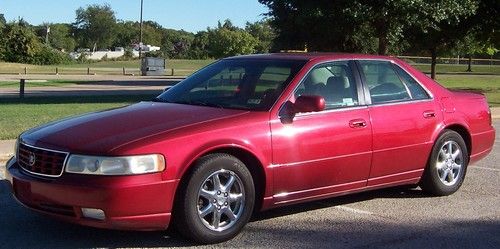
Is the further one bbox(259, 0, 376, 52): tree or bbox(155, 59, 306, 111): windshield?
bbox(259, 0, 376, 52): tree

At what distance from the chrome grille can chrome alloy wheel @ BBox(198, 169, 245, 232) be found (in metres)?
1.04

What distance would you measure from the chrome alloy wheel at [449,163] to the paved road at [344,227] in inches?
8.3

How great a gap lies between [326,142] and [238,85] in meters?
0.94

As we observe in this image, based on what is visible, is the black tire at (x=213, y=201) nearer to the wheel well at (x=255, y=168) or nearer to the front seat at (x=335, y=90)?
the wheel well at (x=255, y=168)

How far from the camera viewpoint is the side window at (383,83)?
6.70 metres

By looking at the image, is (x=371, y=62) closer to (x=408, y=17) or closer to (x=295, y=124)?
(x=295, y=124)

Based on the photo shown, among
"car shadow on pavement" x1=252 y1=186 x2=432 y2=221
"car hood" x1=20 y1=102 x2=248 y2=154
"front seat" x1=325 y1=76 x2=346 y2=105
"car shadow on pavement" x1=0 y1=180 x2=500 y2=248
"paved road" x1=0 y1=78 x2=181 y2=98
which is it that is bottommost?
"car shadow on pavement" x1=0 y1=180 x2=500 y2=248

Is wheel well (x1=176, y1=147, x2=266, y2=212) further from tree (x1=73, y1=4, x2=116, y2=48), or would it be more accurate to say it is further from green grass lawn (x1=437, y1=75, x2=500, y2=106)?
tree (x1=73, y1=4, x2=116, y2=48)

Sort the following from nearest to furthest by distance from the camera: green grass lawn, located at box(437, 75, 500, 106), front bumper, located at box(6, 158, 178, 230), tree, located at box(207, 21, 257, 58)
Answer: front bumper, located at box(6, 158, 178, 230)
green grass lawn, located at box(437, 75, 500, 106)
tree, located at box(207, 21, 257, 58)

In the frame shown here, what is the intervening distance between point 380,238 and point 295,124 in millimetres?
1159

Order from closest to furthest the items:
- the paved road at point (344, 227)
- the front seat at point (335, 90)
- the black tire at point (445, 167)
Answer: the paved road at point (344, 227), the front seat at point (335, 90), the black tire at point (445, 167)

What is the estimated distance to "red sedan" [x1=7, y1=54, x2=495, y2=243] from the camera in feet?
16.5

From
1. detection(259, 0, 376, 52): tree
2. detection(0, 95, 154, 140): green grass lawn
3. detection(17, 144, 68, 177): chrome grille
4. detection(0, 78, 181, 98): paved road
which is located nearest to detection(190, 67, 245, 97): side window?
detection(17, 144, 68, 177): chrome grille

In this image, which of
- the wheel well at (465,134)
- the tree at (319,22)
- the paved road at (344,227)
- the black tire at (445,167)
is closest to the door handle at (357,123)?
the paved road at (344,227)
